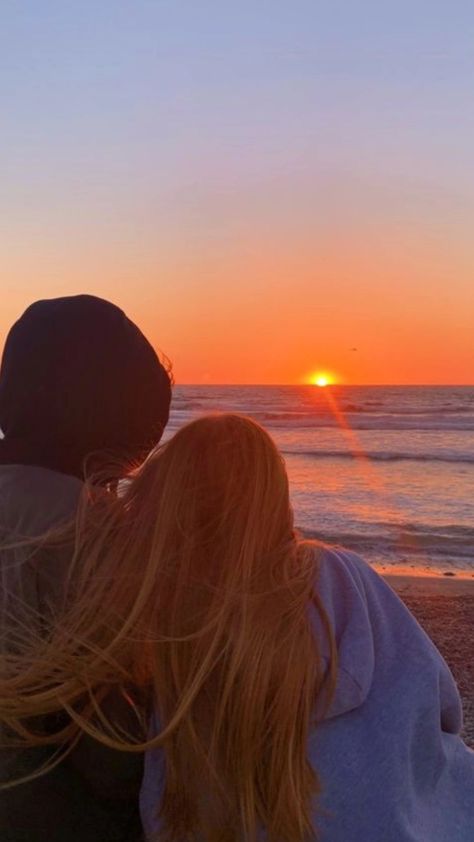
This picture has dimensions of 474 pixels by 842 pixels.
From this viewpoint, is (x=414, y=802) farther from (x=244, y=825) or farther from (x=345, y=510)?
(x=345, y=510)

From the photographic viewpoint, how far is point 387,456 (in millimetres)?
25406

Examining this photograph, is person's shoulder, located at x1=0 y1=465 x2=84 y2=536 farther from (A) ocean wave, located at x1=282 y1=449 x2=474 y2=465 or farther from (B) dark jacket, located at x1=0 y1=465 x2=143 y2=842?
(A) ocean wave, located at x1=282 y1=449 x2=474 y2=465

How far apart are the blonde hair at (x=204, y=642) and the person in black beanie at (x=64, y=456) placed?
0.09 m

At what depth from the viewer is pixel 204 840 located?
1.80 metres

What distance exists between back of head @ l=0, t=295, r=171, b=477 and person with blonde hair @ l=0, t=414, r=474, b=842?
0.34 meters

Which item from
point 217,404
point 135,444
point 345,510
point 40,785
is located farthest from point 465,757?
point 217,404

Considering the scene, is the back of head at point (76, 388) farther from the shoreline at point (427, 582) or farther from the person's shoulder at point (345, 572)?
the shoreline at point (427, 582)

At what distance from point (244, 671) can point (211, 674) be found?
10 centimetres

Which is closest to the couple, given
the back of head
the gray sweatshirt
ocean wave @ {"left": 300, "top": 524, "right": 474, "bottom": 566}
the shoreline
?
the gray sweatshirt

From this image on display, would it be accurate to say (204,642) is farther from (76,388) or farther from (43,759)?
(76,388)

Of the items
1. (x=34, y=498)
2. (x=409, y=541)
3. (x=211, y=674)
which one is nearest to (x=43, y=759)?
(x=211, y=674)

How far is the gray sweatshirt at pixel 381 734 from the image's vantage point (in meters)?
1.67

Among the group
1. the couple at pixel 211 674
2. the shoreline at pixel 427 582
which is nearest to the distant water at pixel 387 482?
the shoreline at pixel 427 582

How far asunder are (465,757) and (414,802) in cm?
20
